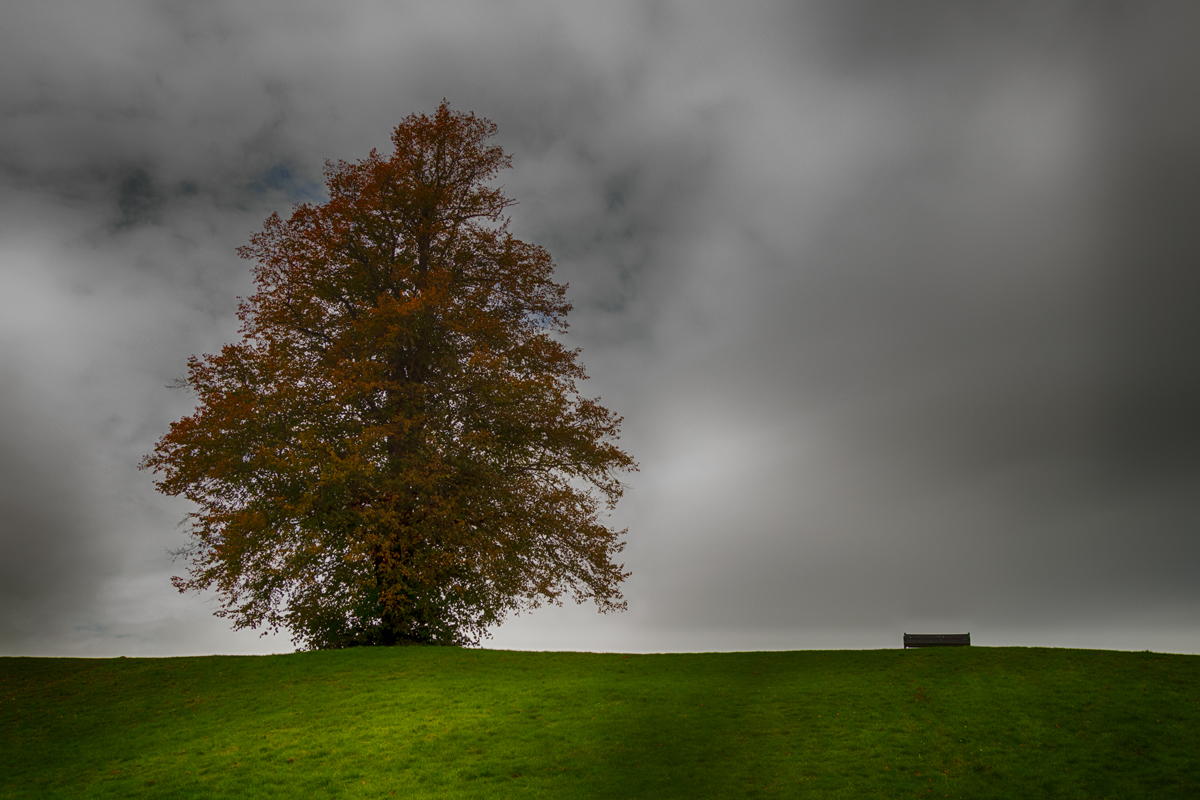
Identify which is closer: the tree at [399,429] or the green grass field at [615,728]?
the green grass field at [615,728]

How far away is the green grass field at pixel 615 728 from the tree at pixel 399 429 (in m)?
3.52

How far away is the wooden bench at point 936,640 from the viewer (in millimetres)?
22734

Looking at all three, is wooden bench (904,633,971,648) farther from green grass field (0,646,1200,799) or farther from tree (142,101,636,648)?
tree (142,101,636,648)

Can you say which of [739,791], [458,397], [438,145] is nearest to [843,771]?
[739,791]

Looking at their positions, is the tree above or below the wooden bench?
above

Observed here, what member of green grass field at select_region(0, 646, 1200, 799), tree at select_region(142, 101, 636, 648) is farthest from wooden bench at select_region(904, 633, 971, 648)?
tree at select_region(142, 101, 636, 648)

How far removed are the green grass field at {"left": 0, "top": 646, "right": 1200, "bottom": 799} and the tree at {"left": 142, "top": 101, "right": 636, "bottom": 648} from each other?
352 cm

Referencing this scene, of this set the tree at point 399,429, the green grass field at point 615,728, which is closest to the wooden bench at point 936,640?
the green grass field at point 615,728

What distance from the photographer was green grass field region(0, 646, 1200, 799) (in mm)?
12719

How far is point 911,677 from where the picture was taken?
60.5 ft

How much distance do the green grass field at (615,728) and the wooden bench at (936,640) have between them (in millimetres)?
1861

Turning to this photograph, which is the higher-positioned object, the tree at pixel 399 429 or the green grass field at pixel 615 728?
the tree at pixel 399 429

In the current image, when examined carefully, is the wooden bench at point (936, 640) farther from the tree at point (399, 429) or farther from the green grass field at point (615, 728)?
the tree at point (399, 429)

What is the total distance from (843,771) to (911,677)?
6447mm
